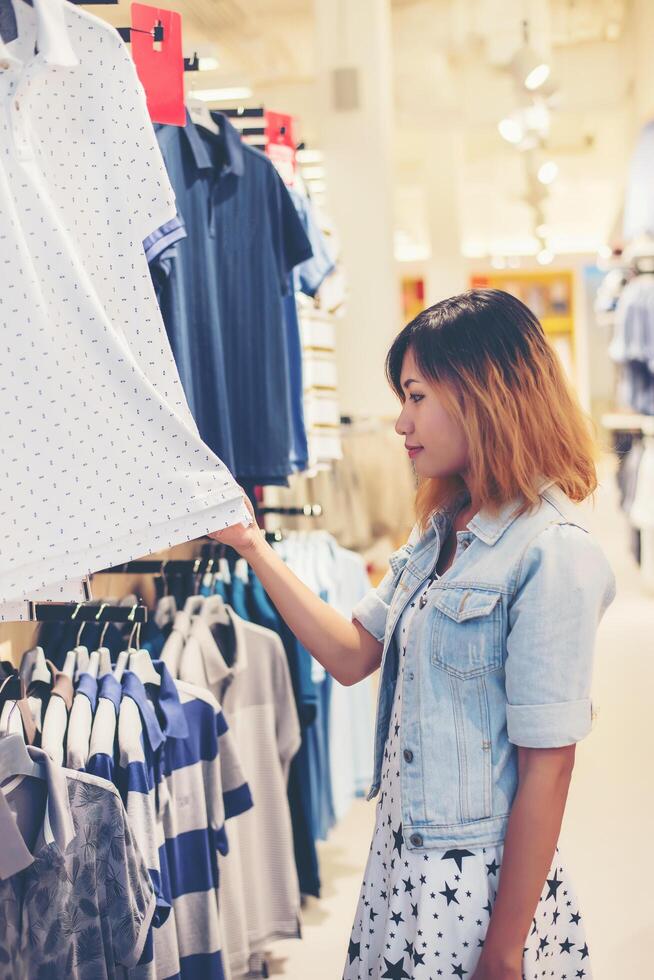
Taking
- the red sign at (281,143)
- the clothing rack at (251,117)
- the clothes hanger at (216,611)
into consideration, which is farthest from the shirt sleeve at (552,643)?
the red sign at (281,143)

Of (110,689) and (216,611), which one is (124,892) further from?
(216,611)

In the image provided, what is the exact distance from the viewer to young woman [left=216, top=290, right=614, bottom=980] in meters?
1.44

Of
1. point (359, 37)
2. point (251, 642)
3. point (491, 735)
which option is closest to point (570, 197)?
point (359, 37)

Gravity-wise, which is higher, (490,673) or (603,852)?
(490,673)

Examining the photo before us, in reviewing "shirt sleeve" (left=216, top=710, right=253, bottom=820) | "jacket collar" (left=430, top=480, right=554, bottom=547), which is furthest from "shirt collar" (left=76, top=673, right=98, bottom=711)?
"jacket collar" (left=430, top=480, right=554, bottom=547)

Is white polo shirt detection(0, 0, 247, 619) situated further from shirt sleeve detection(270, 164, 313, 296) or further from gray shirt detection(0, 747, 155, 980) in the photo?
shirt sleeve detection(270, 164, 313, 296)

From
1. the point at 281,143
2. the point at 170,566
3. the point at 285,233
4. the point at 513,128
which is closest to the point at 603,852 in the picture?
the point at 170,566

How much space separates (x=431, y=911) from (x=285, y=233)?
1.79m

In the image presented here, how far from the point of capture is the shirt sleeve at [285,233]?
260cm

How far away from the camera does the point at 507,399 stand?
1521mm

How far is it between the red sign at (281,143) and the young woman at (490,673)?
1.70 metres

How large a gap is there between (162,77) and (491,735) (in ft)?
4.44

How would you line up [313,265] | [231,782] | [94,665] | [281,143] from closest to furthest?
[94,665] → [231,782] → [281,143] → [313,265]

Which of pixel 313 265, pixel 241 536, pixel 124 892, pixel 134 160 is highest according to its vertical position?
pixel 134 160
